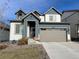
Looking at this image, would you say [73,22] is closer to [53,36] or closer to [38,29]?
[53,36]

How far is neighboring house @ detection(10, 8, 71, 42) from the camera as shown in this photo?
3535 cm

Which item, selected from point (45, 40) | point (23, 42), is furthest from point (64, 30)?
point (23, 42)

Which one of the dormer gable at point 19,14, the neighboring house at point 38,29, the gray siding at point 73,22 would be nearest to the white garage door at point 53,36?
the neighboring house at point 38,29

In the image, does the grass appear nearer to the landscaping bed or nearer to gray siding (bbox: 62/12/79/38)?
the landscaping bed

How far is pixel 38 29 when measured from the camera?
36344 mm

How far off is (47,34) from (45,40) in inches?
47.5

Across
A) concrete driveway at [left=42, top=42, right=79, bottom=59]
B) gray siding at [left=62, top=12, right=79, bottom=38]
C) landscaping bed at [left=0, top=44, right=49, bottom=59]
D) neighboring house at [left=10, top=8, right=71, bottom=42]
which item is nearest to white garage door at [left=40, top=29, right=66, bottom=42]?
neighboring house at [left=10, top=8, right=71, bottom=42]

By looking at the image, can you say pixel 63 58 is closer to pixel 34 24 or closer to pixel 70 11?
pixel 34 24

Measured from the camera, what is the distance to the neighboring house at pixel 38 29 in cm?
3535

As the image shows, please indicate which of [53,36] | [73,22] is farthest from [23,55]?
[73,22]

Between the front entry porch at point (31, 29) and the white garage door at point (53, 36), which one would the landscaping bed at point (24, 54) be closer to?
the white garage door at point (53, 36)

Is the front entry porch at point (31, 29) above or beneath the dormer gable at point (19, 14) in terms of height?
beneath

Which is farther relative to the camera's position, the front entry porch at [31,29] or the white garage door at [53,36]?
Answer: the front entry porch at [31,29]

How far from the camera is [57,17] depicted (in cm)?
4103
